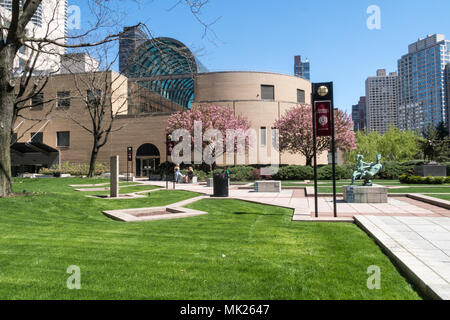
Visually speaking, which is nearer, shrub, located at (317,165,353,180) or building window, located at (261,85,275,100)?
shrub, located at (317,165,353,180)

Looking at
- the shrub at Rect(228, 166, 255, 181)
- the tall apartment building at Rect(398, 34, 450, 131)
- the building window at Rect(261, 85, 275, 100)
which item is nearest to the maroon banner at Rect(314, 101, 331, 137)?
→ the shrub at Rect(228, 166, 255, 181)

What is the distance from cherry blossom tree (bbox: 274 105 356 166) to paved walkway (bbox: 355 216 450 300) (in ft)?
96.4

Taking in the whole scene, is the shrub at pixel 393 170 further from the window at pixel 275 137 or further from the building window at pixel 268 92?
the building window at pixel 268 92

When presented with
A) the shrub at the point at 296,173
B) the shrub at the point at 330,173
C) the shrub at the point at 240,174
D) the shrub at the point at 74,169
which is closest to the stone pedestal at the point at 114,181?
the shrub at the point at 240,174

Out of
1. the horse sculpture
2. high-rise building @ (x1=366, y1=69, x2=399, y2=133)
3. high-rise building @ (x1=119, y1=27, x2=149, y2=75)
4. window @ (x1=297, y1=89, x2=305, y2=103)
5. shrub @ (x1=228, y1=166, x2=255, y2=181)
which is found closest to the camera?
high-rise building @ (x1=119, y1=27, x2=149, y2=75)

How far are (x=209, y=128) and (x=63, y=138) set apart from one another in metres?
24.1

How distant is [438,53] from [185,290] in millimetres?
141556

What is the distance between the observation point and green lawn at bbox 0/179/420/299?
3.80 meters

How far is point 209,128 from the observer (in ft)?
124

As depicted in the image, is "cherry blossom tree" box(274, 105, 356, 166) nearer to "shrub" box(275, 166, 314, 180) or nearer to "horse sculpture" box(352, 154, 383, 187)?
"shrub" box(275, 166, 314, 180)

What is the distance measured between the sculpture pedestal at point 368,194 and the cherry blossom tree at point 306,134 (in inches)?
963

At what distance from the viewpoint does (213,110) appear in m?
40.0
